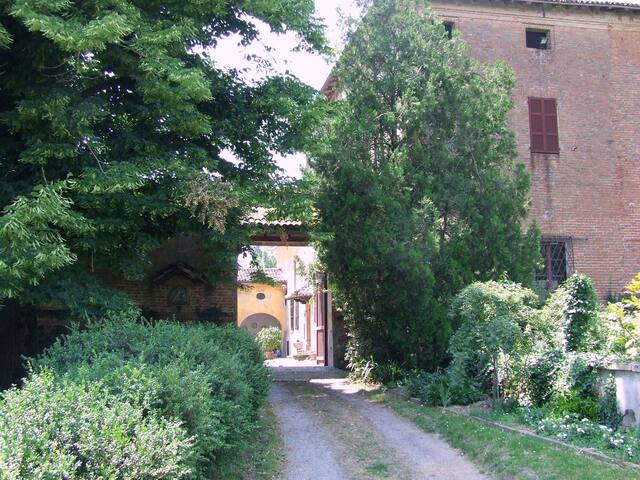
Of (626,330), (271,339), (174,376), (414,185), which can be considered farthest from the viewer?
(271,339)

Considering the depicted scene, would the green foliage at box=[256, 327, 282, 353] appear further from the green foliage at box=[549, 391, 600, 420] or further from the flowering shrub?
the flowering shrub

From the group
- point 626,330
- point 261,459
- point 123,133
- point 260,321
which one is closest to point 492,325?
point 626,330

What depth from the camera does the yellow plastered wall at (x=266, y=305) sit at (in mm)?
42125

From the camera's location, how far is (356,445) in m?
9.54

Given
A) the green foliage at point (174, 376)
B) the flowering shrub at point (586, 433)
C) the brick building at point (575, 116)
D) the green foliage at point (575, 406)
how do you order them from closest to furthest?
the green foliage at point (174, 376)
the flowering shrub at point (586, 433)
the green foliage at point (575, 406)
the brick building at point (575, 116)

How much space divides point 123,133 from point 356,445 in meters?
5.74

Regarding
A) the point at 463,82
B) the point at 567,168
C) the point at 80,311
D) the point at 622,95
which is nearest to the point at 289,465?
the point at 80,311

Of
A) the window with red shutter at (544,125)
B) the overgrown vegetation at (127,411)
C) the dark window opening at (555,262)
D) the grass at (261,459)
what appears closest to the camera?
the overgrown vegetation at (127,411)

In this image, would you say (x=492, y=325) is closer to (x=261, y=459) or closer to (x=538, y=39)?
(x=261, y=459)

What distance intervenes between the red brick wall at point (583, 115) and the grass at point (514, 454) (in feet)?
30.5

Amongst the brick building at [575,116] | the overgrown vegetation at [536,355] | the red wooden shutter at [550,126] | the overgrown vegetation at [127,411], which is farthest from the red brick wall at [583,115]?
the overgrown vegetation at [127,411]

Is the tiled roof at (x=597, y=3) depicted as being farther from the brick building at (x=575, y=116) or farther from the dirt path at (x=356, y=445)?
the dirt path at (x=356, y=445)

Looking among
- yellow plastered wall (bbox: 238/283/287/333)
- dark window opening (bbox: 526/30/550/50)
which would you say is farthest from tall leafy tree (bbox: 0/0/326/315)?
yellow plastered wall (bbox: 238/283/287/333)

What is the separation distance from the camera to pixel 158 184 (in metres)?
10.2
